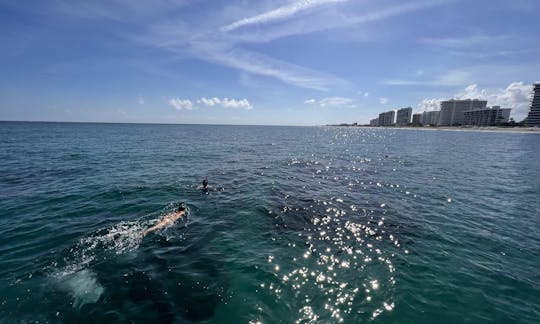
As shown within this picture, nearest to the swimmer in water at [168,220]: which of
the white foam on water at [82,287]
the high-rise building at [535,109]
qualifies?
the white foam on water at [82,287]

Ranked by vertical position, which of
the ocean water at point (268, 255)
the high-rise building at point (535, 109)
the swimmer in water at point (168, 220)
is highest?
the high-rise building at point (535, 109)

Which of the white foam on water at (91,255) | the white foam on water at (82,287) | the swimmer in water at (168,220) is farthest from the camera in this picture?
the swimmer in water at (168,220)

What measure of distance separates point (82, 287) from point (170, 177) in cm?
1759

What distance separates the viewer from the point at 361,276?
9438mm

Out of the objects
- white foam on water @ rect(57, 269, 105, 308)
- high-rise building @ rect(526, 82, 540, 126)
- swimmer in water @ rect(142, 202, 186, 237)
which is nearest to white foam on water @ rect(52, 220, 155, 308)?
white foam on water @ rect(57, 269, 105, 308)

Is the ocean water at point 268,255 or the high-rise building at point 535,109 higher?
the high-rise building at point 535,109

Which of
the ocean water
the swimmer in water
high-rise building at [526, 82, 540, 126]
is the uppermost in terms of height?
high-rise building at [526, 82, 540, 126]

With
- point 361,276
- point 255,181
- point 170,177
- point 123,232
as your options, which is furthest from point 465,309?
point 170,177

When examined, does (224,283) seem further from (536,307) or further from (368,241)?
(536,307)

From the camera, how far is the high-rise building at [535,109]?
164875 millimetres

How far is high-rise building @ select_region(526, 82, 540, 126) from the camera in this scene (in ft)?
541

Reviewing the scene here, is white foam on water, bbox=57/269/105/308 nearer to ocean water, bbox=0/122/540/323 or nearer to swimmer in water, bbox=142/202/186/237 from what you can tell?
ocean water, bbox=0/122/540/323

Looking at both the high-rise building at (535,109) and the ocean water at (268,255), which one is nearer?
the ocean water at (268,255)

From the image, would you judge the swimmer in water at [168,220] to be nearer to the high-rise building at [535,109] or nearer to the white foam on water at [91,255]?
the white foam on water at [91,255]
